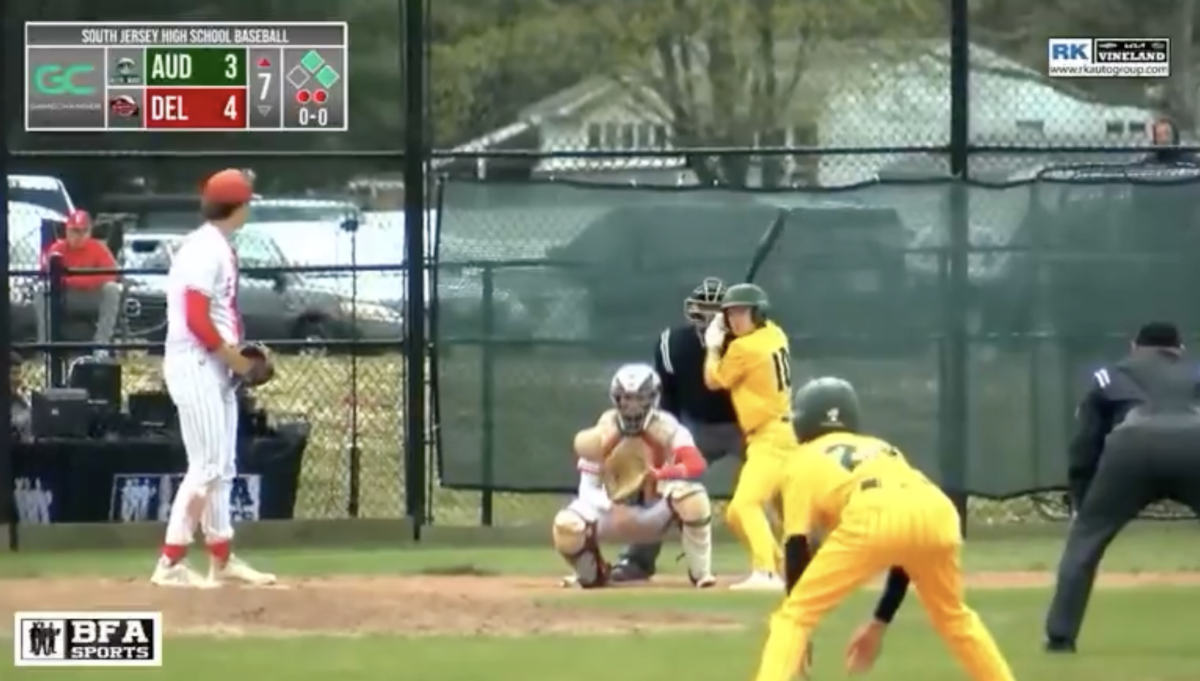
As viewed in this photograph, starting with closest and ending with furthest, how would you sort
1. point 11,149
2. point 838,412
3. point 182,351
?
1. point 838,412
2. point 182,351
3. point 11,149

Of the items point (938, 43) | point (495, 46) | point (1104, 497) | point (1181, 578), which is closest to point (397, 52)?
point (495, 46)

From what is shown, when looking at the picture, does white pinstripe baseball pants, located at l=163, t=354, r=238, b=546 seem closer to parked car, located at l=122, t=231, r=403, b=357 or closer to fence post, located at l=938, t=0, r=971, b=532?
parked car, located at l=122, t=231, r=403, b=357

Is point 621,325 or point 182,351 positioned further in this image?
point 621,325

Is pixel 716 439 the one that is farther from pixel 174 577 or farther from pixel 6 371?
pixel 6 371

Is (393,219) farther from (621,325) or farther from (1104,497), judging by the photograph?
(1104,497)

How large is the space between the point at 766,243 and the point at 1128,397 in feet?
20.4

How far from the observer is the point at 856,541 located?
9.16m

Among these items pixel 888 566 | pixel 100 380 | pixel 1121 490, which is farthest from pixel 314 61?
pixel 888 566

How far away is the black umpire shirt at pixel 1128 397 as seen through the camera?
1173cm

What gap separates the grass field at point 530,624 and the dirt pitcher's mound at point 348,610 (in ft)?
0.05

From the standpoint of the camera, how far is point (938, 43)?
1856 centimetres

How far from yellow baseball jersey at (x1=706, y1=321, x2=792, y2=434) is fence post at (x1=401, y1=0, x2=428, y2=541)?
155 inches

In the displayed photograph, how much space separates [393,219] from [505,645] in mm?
6603

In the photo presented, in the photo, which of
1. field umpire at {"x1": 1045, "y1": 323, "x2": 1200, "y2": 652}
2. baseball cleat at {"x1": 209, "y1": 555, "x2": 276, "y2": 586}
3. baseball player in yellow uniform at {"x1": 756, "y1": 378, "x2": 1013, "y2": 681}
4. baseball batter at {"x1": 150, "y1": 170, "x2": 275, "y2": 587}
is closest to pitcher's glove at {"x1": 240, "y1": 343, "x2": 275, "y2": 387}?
baseball batter at {"x1": 150, "y1": 170, "x2": 275, "y2": 587}
